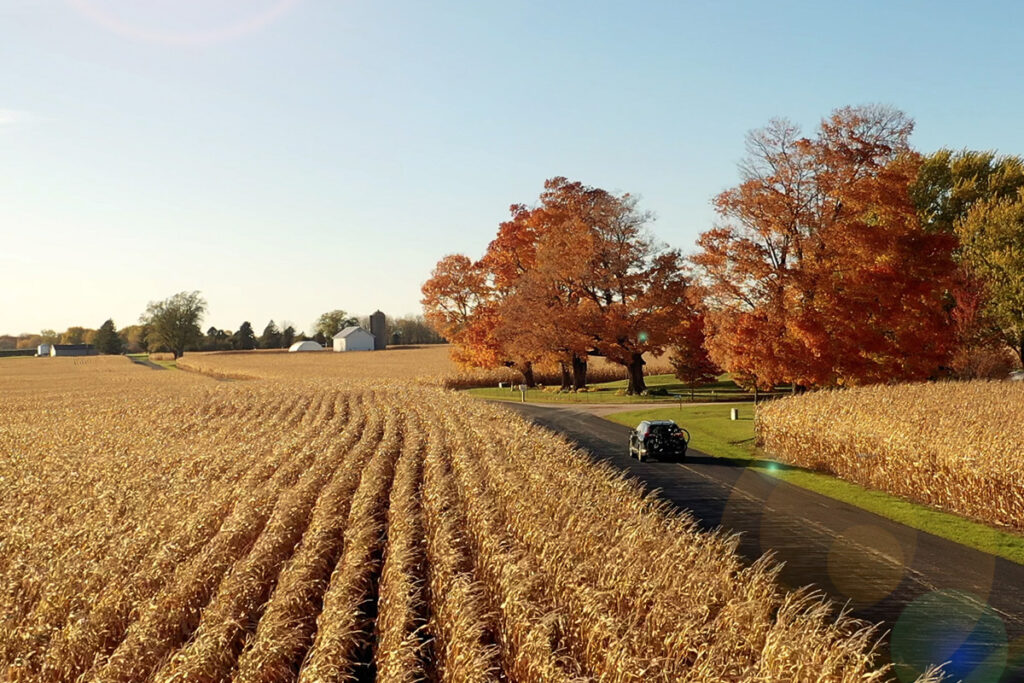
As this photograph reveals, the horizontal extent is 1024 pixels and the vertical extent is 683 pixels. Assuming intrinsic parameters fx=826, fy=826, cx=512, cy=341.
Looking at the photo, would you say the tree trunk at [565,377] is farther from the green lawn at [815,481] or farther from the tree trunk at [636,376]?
the green lawn at [815,481]

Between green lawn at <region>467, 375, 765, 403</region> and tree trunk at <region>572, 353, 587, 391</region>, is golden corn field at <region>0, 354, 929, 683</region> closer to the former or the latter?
green lawn at <region>467, 375, 765, 403</region>

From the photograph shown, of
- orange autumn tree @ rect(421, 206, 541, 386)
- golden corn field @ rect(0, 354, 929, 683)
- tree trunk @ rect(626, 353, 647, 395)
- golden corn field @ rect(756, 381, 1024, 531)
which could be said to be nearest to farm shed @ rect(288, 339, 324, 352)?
orange autumn tree @ rect(421, 206, 541, 386)

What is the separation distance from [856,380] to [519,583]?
29.0 m

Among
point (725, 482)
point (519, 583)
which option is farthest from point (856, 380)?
point (519, 583)

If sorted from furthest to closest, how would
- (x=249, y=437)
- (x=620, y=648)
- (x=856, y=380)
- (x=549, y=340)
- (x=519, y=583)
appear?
(x=549, y=340)
(x=856, y=380)
(x=249, y=437)
(x=519, y=583)
(x=620, y=648)

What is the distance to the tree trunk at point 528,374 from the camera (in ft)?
230

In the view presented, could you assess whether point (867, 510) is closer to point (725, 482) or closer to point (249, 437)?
point (725, 482)

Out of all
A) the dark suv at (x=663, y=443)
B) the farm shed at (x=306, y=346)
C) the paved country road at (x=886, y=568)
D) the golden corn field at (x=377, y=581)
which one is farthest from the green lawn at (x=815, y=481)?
the farm shed at (x=306, y=346)

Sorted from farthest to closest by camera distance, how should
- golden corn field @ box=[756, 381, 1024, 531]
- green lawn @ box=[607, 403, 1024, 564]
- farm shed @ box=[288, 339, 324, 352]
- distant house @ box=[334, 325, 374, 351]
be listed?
farm shed @ box=[288, 339, 324, 352]
distant house @ box=[334, 325, 374, 351]
golden corn field @ box=[756, 381, 1024, 531]
green lawn @ box=[607, 403, 1024, 564]

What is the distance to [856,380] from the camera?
3647cm

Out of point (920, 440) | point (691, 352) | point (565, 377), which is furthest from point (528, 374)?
point (920, 440)

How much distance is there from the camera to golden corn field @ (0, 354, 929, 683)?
987cm

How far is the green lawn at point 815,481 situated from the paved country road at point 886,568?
0.54 meters

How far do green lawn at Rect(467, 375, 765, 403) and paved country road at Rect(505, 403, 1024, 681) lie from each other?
2873 cm
